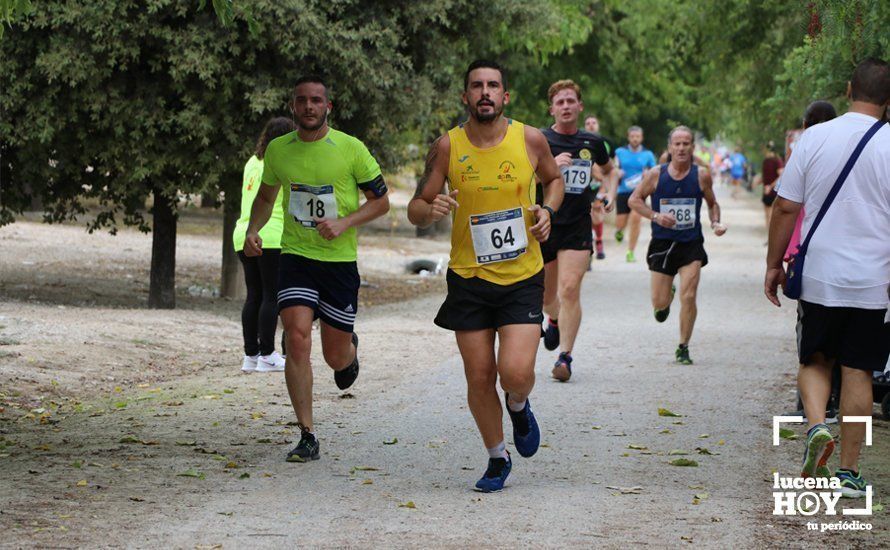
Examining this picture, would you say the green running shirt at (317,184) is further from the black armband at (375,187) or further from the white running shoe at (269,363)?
the white running shoe at (269,363)

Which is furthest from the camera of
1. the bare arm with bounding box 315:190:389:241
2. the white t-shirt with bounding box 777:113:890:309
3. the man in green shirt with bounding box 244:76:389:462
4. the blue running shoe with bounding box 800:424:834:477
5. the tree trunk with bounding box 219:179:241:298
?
the tree trunk with bounding box 219:179:241:298

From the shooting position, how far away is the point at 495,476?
24.7ft

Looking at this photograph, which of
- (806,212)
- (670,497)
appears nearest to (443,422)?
(670,497)

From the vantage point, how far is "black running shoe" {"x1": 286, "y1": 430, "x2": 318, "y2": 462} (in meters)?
8.30

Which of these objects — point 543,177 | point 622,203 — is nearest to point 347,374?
point 543,177

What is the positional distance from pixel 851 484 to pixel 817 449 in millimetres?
381

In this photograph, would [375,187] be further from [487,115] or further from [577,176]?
[577,176]

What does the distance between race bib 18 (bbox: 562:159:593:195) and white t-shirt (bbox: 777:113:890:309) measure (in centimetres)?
460

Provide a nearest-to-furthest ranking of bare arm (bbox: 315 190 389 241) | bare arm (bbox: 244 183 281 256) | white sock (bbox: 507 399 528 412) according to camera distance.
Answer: white sock (bbox: 507 399 528 412) → bare arm (bbox: 315 190 389 241) → bare arm (bbox: 244 183 281 256)

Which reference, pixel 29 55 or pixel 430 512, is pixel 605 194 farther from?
pixel 430 512

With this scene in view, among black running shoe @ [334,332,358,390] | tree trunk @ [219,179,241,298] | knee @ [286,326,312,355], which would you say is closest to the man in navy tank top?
black running shoe @ [334,332,358,390]

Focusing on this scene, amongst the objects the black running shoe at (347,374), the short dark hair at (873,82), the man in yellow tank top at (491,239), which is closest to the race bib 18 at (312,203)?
the black running shoe at (347,374)

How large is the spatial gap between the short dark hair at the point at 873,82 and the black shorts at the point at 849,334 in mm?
1025

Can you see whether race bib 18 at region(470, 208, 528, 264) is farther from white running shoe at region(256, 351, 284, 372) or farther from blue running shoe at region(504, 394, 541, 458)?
white running shoe at region(256, 351, 284, 372)
